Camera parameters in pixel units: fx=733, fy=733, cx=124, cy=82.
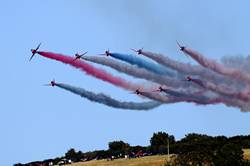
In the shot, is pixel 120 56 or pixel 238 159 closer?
pixel 120 56

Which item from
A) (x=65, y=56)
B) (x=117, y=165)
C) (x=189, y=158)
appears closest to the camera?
(x=65, y=56)

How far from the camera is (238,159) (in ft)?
501

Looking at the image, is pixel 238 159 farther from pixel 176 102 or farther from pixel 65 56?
pixel 65 56

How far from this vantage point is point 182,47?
137875 mm

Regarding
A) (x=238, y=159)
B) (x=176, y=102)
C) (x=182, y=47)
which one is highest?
(x=182, y=47)

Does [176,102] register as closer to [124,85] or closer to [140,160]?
[124,85]

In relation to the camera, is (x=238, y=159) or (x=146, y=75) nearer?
(x=146, y=75)

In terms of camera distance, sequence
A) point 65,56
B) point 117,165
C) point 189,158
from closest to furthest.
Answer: point 65,56, point 189,158, point 117,165

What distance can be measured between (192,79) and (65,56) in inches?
1012

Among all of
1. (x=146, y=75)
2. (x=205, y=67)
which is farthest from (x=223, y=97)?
(x=146, y=75)

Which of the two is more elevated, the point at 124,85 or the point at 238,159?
the point at 124,85

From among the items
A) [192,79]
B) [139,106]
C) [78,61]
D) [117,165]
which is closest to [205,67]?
[192,79]

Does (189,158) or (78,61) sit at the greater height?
(78,61)

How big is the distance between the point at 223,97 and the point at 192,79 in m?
7.12
